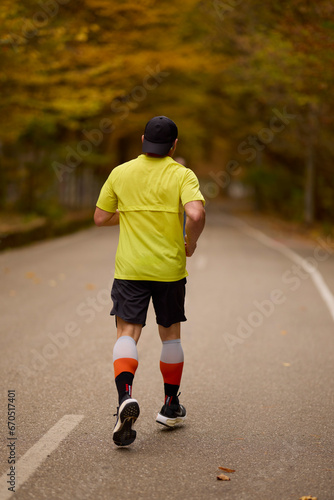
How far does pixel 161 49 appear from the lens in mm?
28719

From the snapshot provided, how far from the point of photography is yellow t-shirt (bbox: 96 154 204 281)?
4543 millimetres

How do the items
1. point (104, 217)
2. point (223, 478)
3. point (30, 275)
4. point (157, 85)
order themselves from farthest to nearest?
point (157, 85), point (30, 275), point (104, 217), point (223, 478)

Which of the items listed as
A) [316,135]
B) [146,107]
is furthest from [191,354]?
[146,107]

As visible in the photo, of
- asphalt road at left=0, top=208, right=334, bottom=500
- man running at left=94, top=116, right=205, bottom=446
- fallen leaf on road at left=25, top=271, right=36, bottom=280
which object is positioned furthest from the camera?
fallen leaf on road at left=25, top=271, right=36, bottom=280

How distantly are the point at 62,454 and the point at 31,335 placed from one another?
3.81 metres

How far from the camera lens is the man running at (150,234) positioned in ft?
14.8

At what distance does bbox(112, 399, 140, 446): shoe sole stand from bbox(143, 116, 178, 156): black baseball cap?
1.64m

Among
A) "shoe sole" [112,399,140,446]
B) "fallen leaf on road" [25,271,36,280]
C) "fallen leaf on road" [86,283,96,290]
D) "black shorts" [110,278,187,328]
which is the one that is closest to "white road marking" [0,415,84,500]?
"shoe sole" [112,399,140,446]

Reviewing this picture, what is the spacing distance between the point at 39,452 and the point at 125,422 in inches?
22.2

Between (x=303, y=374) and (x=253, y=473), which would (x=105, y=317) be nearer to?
(x=303, y=374)

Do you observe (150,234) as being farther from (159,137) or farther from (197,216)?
(159,137)

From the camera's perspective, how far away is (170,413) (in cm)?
481

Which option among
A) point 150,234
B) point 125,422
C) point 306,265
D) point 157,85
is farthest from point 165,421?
point 157,85

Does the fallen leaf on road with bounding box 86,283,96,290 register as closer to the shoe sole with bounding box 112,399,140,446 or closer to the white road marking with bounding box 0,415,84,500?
the white road marking with bounding box 0,415,84,500
